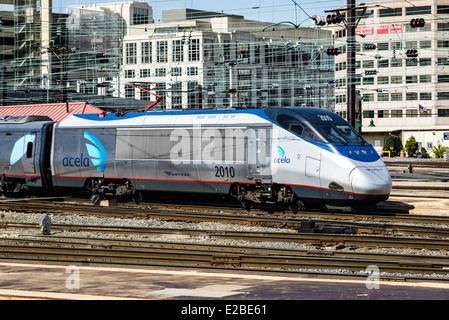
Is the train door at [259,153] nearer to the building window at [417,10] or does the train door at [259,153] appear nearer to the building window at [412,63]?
the building window at [412,63]

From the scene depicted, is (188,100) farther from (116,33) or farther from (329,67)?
(329,67)

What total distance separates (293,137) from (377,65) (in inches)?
3710

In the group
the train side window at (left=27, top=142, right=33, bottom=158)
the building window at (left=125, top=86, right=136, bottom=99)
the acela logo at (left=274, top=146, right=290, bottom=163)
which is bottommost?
the acela logo at (left=274, top=146, right=290, bottom=163)

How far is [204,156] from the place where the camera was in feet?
81.7

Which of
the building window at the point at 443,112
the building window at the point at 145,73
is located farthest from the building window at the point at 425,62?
the building window at the point at 145,73

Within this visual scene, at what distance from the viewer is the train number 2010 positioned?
79.1 feet

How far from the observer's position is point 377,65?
113m

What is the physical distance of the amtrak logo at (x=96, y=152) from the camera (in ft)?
90.8

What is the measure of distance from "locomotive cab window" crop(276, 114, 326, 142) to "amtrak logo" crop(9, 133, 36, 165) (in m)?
12.7

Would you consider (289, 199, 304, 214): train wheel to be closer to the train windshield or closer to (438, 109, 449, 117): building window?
the train windshield

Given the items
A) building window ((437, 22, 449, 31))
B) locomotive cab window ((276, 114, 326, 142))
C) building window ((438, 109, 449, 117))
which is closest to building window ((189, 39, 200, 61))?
building window ((437, 22, 449, 31))

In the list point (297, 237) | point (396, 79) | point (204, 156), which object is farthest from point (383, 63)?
point (297, 237)

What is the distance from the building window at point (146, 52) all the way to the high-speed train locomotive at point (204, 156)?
90883 mm

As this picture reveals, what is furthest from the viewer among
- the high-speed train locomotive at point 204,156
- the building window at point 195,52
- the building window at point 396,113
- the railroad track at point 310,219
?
the building window at point 195,52
